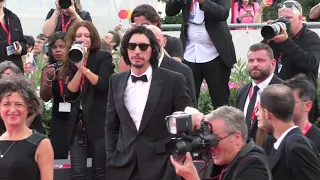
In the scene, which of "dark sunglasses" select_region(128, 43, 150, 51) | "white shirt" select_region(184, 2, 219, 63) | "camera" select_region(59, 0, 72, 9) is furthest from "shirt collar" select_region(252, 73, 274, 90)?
"camera" select_region(59, 0, 72, 9)

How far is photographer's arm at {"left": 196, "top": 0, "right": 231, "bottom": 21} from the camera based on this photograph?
7695mm

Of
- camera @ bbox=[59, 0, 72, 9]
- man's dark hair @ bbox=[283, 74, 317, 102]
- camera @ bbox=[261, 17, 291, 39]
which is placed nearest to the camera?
man's dark hair @ bbox=[283, 74, 317, 102]

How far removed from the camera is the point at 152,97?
5.85 meters

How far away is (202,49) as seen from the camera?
319 inches

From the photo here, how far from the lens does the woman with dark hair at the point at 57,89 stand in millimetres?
6996

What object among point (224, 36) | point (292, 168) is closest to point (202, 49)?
point (224, 36)

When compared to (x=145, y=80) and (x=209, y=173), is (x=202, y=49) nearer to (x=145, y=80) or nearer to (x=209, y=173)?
(x=145, y=80)

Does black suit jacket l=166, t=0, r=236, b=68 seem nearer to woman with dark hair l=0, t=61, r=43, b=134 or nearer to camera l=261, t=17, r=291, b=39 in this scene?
camera l=261, t=17, r=291, b=39

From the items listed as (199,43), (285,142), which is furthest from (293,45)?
(285,142)

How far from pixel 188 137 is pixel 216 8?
12.1 feet

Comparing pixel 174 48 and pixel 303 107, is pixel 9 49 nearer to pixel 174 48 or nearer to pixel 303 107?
pixel 174 48

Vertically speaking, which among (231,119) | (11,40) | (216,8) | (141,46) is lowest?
(231,119)

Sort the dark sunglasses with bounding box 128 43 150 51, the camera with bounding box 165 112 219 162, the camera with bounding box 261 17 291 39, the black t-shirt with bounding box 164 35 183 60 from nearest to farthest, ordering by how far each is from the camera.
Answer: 1. the camera with bounding box 165 112 219 162
2. the dark sunglasses with bounding box 128 43 150 51
3. the camera with bounding box 261 17 291 39
4. the black t-shirt with bounding box 164 35 183 60

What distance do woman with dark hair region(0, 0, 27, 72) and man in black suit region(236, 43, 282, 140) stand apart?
9.52 ft
